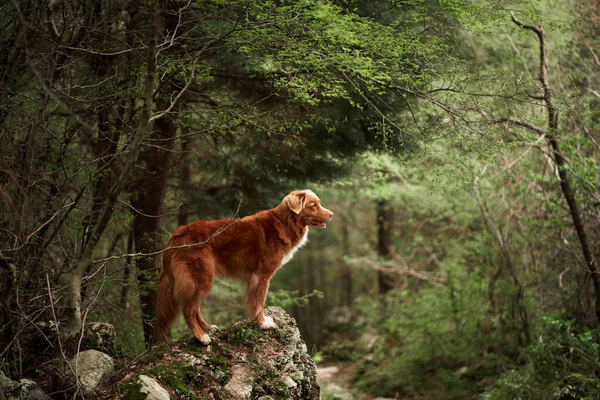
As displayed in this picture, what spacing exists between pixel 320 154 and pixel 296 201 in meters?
2.60

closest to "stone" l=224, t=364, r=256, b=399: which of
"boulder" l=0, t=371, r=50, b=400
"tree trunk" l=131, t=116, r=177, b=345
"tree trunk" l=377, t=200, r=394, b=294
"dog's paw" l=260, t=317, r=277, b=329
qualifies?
"dog's paw" l=260, t=317, r=277, b=329

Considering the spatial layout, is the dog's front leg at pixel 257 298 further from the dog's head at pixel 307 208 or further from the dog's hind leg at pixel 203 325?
the dog's head at pixel 307 208

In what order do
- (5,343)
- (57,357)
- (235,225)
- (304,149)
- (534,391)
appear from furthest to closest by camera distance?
(534,391) < (304,149) < (235,225) < (5,343) < (57,357)

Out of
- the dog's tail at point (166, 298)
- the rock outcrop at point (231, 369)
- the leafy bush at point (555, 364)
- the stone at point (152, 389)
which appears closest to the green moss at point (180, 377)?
the rock outcrop at point (231, 369)

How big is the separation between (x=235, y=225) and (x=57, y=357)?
227 cm

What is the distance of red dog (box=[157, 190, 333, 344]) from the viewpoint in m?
6.16

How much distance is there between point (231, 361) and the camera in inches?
234

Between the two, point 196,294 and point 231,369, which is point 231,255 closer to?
point 196,294

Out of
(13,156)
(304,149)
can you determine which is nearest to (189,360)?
(13,156)

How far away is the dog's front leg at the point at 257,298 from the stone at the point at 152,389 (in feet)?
6.21

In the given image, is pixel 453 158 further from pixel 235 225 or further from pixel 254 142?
pixel 235 225

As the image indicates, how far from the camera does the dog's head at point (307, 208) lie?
6920 mm

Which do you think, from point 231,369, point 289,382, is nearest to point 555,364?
point 289,382

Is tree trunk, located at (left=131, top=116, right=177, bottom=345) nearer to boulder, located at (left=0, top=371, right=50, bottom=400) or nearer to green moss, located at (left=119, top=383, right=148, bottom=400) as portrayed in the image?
boulder, located at (left=0, top=371, right=50, bottom=400)
